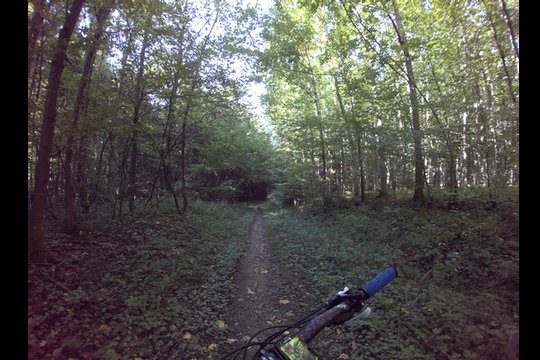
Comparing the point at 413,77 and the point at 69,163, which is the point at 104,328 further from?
the point at 413,77

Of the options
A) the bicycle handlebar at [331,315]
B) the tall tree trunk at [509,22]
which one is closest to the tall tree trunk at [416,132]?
the tall tree trunk at [509,22]

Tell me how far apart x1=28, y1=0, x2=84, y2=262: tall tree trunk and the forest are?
28 millimetres

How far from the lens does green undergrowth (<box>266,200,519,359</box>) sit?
12.4 feet

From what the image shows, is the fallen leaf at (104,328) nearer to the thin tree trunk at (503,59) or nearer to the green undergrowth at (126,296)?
the green undergrowth at (126,296)

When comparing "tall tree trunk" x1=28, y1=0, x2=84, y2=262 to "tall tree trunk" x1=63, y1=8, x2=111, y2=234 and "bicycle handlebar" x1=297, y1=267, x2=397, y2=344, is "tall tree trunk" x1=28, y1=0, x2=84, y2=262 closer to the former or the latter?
"tall tree trunk" x1=63, y1=8, x2=111, y2=234

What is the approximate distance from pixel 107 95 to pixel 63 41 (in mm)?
4564

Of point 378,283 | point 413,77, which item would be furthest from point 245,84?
point 378,283

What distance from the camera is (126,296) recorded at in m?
5.19

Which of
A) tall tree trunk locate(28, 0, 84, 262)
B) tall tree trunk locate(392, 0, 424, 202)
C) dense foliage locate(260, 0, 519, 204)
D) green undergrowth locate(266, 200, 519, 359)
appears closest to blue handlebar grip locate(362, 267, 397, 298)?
green undergrowth locate(266, 200, 519, 359)

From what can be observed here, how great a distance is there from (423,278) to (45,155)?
8.28 m

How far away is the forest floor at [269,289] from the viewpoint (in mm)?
3877
